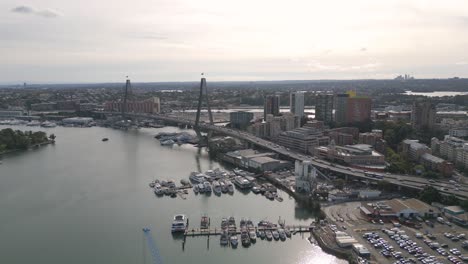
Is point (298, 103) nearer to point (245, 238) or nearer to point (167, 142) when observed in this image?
point (167, 142)

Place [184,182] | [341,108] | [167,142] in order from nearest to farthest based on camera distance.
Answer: [184,182], [167,142], [341,108]

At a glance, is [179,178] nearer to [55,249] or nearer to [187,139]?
[55,249]

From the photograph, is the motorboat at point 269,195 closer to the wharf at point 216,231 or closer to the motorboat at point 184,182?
the wharf at point 216,231

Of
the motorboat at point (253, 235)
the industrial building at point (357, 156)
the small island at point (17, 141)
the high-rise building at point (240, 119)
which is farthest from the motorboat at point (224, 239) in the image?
the high-rise building at point (240, 119)

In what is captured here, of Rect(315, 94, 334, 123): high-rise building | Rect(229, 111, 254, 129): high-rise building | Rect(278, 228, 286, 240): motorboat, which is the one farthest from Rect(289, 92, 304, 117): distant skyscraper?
Rect(278, 228, 286, 240): motorboat

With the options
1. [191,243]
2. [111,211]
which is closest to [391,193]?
[191,243]

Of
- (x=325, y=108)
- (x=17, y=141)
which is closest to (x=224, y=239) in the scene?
(x=17, y=141)
